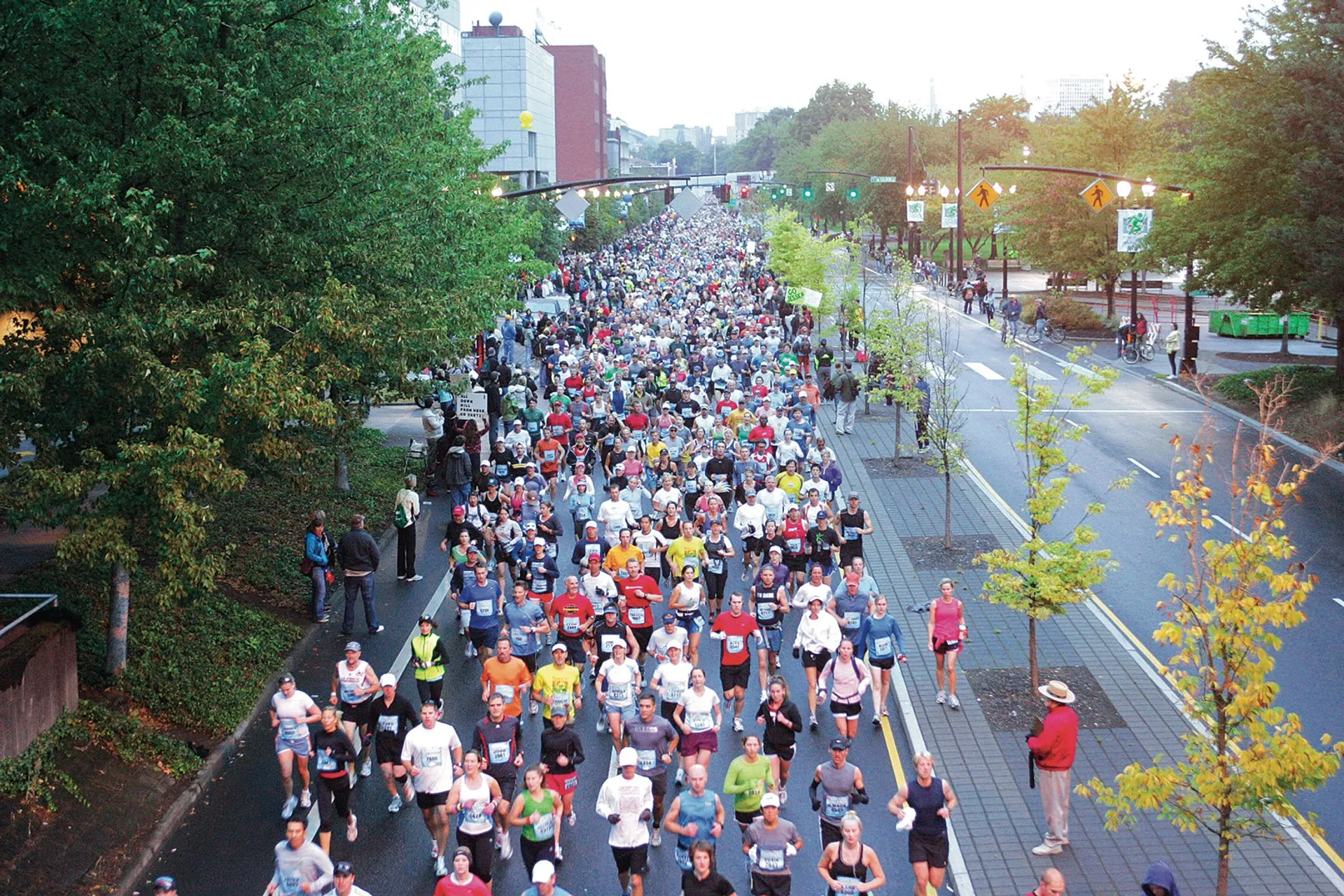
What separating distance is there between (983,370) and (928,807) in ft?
111

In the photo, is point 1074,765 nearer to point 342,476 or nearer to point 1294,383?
point 342,476

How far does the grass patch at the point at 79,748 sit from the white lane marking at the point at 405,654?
1502 millimetres

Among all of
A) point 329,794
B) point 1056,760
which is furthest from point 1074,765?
point 329,794

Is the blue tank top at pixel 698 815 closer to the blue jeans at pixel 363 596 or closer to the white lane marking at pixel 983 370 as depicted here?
the blue jeans at pixel 363 596

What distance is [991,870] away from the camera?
35.6 feet

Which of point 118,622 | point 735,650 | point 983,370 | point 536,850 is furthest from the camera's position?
point 983,370

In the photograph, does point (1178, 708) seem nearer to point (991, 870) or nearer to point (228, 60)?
point (991, 870)

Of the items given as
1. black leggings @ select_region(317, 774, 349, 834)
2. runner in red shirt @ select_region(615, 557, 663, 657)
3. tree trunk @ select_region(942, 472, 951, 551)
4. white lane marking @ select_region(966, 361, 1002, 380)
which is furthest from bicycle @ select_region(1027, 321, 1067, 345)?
black leggings @ select_region(317, 774, 349, 834)

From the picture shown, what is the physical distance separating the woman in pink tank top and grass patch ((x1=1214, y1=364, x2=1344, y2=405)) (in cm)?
1951

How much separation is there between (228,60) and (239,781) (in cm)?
746

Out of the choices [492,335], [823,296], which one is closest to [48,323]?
[492,335]

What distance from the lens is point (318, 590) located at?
57.1 ft

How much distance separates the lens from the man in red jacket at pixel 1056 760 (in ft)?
36.2

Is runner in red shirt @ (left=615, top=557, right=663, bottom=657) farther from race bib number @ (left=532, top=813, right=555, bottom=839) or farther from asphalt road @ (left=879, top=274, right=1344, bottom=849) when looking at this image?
asphalt road @ (left=879, top=274, right=1344, bottom=849)
